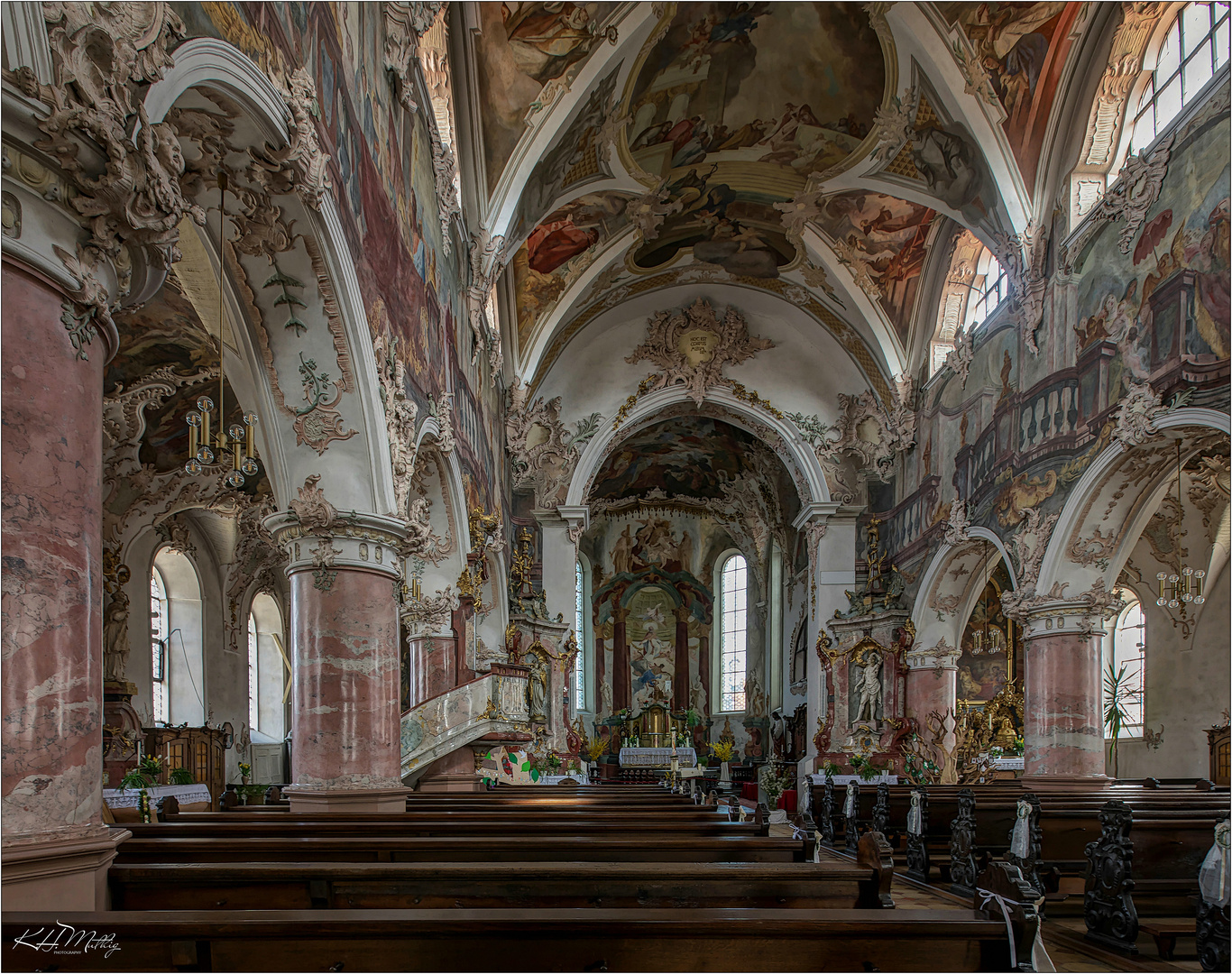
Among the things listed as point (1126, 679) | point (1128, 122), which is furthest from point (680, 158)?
point (1126, 679)

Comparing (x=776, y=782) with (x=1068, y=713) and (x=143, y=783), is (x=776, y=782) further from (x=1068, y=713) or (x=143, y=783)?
(x=143, y=783)

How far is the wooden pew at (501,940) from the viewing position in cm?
317

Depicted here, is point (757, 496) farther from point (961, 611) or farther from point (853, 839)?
point (853, 839)

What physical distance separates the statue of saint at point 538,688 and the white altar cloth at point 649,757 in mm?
7362

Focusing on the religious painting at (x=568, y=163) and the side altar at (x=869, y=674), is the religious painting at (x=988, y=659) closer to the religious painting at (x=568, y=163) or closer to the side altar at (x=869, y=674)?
the side altar at (x=869, y=674)

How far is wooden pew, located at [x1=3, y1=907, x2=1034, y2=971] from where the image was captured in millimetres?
3172

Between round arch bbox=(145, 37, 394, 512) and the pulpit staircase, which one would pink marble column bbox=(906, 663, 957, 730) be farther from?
round arch bbox=(145, 37, 394, 512)

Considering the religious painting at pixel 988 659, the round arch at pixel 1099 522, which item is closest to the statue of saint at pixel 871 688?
the religious painting at pixel 988 659

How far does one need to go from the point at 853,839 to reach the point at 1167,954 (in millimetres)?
6676

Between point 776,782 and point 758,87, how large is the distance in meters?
16.5

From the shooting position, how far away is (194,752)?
18.2 m

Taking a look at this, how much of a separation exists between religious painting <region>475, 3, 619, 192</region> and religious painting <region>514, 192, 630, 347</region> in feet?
12.3

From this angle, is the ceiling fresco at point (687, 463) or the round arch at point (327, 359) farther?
Result: the ceiling fresco at point (687, 463)

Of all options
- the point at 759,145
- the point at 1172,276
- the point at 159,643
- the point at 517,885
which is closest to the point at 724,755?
the point at 159,643
